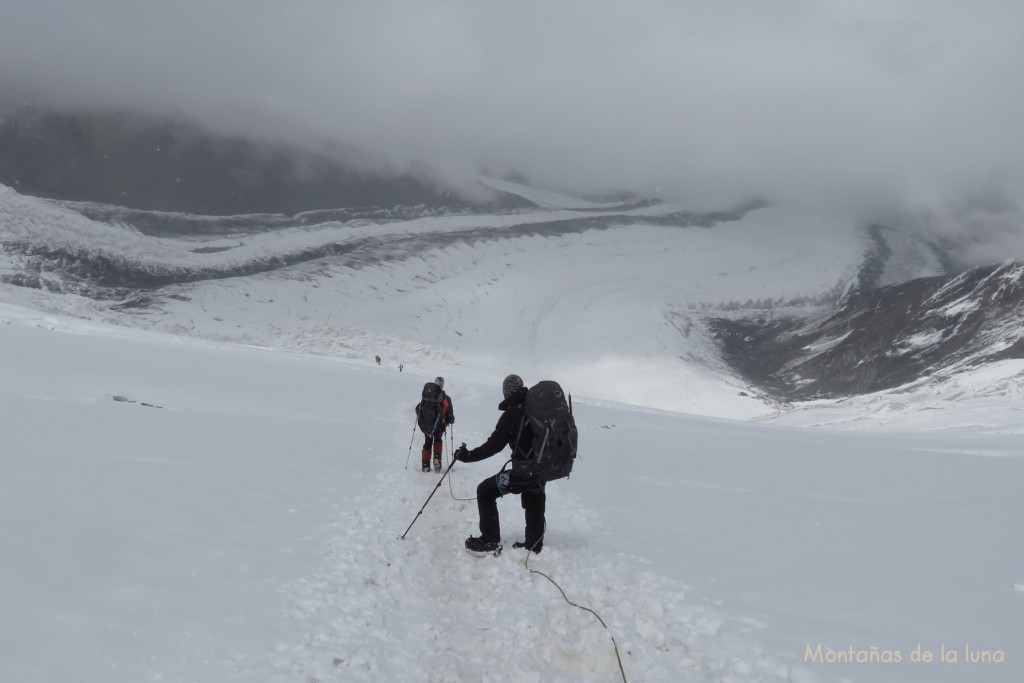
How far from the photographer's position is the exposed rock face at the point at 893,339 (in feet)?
228

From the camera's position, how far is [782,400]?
69688 mm

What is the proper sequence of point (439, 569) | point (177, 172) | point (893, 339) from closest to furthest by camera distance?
point (439, 569)
point (893, 339)
point (177, 172)

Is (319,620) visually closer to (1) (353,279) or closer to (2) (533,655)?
(2) (533,655)

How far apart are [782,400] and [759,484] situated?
2542 inches

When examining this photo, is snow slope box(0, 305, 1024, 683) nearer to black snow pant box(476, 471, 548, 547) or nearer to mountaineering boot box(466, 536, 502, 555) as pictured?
mountaineering boot box(466, 536, 502, 555)

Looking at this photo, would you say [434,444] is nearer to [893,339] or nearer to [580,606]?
[580,606]

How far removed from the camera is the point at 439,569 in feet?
22.7

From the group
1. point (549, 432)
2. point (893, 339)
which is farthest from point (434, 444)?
point (893, 339)

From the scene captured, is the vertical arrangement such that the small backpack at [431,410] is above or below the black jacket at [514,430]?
below

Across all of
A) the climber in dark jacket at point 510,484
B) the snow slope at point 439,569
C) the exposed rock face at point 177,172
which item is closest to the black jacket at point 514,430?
the climber in dark jacket at point 510,484

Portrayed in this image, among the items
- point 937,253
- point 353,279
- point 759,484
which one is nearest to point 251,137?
point 353,279

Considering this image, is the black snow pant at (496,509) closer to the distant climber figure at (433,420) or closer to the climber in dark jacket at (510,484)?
the climber in dark jacket at (510,484)

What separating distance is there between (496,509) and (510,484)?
15.0 inches

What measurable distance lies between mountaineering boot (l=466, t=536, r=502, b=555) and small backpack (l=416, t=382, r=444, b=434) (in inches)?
188
